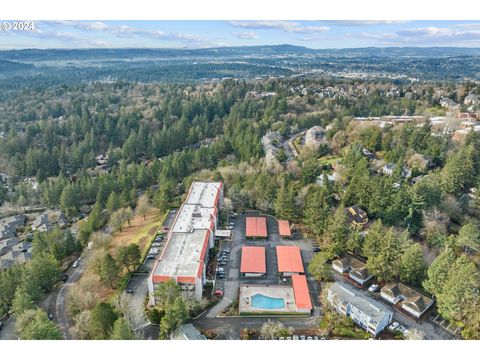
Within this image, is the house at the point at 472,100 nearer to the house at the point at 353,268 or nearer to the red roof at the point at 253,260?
the house at the point at 353,268

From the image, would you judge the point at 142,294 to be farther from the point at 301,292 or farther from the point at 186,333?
the point at 301,292

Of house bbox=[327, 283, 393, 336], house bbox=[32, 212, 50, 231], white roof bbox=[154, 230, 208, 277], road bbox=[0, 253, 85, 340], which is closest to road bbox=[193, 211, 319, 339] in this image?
house bbox=[327, 283, 393, 336]

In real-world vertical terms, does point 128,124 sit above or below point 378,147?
below

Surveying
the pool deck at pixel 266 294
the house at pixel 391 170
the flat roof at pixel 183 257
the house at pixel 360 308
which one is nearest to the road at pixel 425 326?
the house at pixel 360 308

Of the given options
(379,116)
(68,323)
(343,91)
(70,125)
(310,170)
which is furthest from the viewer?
(343,91)

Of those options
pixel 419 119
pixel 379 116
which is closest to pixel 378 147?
pixel 419 119

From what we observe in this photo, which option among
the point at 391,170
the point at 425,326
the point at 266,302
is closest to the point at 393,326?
the point at 425,326

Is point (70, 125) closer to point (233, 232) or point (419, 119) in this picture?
point (233, 232)

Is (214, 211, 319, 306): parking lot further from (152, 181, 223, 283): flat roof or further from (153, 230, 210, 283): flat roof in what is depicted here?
(153, 230, 210, 283): flat roof
